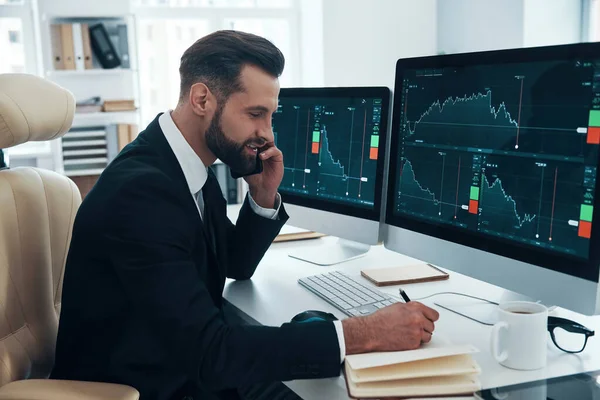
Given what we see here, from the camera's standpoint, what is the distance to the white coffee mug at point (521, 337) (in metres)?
0.98

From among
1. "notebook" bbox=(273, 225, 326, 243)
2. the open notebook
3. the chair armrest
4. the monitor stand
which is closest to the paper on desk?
the open notebook

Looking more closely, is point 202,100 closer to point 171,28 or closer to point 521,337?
point 521,337

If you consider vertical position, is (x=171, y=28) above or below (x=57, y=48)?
above

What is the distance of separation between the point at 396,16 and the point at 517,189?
12.9 ft

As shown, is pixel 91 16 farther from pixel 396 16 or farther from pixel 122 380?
pixel 122 380

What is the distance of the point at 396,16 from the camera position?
4844mm

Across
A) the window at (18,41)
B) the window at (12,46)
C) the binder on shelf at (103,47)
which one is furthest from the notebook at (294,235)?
the window at (12,46)

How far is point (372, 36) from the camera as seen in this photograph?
4.79 meters

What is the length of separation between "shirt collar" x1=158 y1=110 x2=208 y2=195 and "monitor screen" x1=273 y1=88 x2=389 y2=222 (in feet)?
1.57

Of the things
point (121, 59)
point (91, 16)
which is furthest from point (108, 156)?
point (91, 16)

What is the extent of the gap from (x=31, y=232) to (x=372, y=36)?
12.6 ft

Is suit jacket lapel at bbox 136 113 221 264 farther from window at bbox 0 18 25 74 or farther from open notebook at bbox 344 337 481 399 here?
window at bbox 0 18 25 74

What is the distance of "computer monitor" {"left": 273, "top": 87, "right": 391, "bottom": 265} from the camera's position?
1.61 m

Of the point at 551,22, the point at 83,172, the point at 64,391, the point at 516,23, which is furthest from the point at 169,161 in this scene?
the point at 551,22
